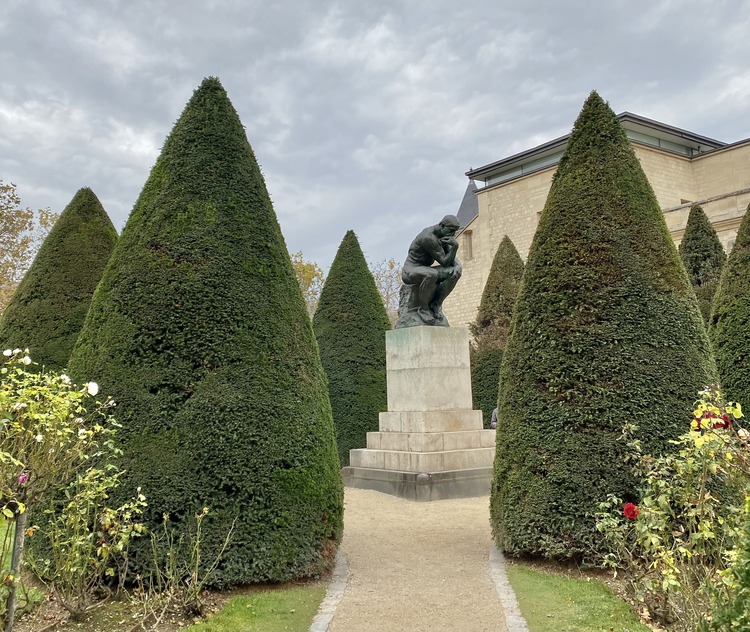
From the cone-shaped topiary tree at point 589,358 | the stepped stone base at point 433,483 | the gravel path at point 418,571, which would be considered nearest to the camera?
the gravel path at point 418,571

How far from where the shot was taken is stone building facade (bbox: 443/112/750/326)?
2525 centimetres

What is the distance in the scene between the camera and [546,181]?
27000 mm

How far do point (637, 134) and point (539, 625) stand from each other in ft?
82.6

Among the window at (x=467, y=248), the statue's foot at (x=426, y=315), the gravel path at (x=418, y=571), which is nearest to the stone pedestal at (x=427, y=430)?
the statue's foot at (x=426, y=315)

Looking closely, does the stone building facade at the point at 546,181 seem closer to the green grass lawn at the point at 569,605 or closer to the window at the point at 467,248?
the window at the point at 467,248

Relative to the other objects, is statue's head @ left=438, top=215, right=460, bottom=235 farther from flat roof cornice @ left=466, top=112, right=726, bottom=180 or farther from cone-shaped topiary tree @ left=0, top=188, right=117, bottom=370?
flat roof cornice @ left=466, top=112, right=726, bottom=180

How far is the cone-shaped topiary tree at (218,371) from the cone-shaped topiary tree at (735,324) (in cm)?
510

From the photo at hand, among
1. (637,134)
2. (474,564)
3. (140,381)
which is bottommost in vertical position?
(474,564)

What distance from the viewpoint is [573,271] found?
6094 millimetres

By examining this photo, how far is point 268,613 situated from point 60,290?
7.06 metres

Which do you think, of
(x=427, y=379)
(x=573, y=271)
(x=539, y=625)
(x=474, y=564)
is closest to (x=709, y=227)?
(x=427, y=379)

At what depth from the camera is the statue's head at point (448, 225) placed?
1143 cm

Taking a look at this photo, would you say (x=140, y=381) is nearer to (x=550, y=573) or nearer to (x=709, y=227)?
(x=550, y=573)

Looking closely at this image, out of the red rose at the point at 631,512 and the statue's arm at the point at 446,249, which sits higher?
the statue's arm at the point at 446,249
